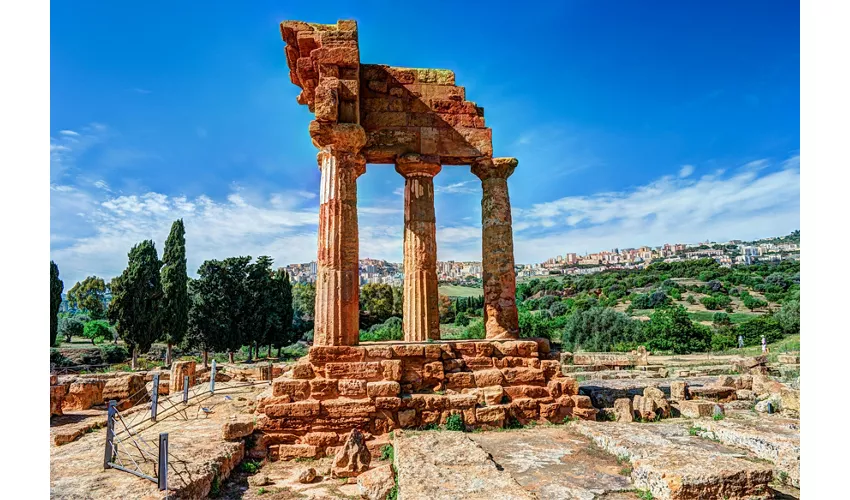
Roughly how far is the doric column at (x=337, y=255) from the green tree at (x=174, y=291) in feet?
94.3

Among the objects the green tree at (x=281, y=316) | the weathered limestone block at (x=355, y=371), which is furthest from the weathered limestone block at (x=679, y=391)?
the green tree at (x=281, y=316)

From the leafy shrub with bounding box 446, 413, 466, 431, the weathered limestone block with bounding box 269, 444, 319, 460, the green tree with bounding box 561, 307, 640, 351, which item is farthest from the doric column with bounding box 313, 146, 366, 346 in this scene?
the green tree with bounding box 561, 307, 640, 351

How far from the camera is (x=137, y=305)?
3309cm

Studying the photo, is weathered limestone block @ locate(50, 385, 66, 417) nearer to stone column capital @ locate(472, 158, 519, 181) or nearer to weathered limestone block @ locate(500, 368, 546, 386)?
weathered limestone block @ locate(500, 368, 546, 386)

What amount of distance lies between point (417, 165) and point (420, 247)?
196 centimetres

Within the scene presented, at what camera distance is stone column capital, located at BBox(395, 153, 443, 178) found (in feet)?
38.0

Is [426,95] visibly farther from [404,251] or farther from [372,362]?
[372,362]

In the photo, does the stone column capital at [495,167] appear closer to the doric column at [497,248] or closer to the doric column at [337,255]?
the doric column at [497,248]

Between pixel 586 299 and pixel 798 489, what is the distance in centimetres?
6931

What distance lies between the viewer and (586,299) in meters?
72.4

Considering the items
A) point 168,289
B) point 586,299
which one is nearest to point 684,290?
point 586,299

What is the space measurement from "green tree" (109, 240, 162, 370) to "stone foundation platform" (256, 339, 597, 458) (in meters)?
28.6

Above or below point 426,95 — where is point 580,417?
below

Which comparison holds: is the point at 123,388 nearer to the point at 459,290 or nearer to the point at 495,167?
the point at 495,167
